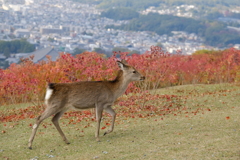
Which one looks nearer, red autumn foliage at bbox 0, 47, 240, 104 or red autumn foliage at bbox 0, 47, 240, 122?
red autumn foliage at bbox 0, 47, 240, 122

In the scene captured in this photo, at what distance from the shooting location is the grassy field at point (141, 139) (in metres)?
8.53

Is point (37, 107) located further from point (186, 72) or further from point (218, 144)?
point (186, 72)

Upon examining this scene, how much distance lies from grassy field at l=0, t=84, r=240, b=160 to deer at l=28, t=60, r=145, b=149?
0.57 m

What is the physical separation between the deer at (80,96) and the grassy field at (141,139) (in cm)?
57

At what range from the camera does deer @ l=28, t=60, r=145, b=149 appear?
9.88 metres

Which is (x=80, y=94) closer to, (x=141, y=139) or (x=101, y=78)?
(x=141, y=139)

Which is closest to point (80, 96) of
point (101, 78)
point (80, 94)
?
point (80, 94)

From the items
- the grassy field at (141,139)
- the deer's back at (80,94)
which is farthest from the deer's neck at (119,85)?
the grassy field at (141,139)

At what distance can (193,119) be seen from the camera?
13039mm

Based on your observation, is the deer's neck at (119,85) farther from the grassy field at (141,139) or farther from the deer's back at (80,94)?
the grassy field at (141,139)

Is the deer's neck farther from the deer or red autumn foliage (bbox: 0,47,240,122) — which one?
red autumn foliage (bbox: 0,47,240,122)

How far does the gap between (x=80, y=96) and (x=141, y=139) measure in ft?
6.86

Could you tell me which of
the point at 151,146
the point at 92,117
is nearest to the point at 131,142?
the point at 151,146

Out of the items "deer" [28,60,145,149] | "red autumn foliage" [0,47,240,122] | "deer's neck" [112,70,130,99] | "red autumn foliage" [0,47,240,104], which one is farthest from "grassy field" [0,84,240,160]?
"red autumn foliage" [0,47,240,104]
